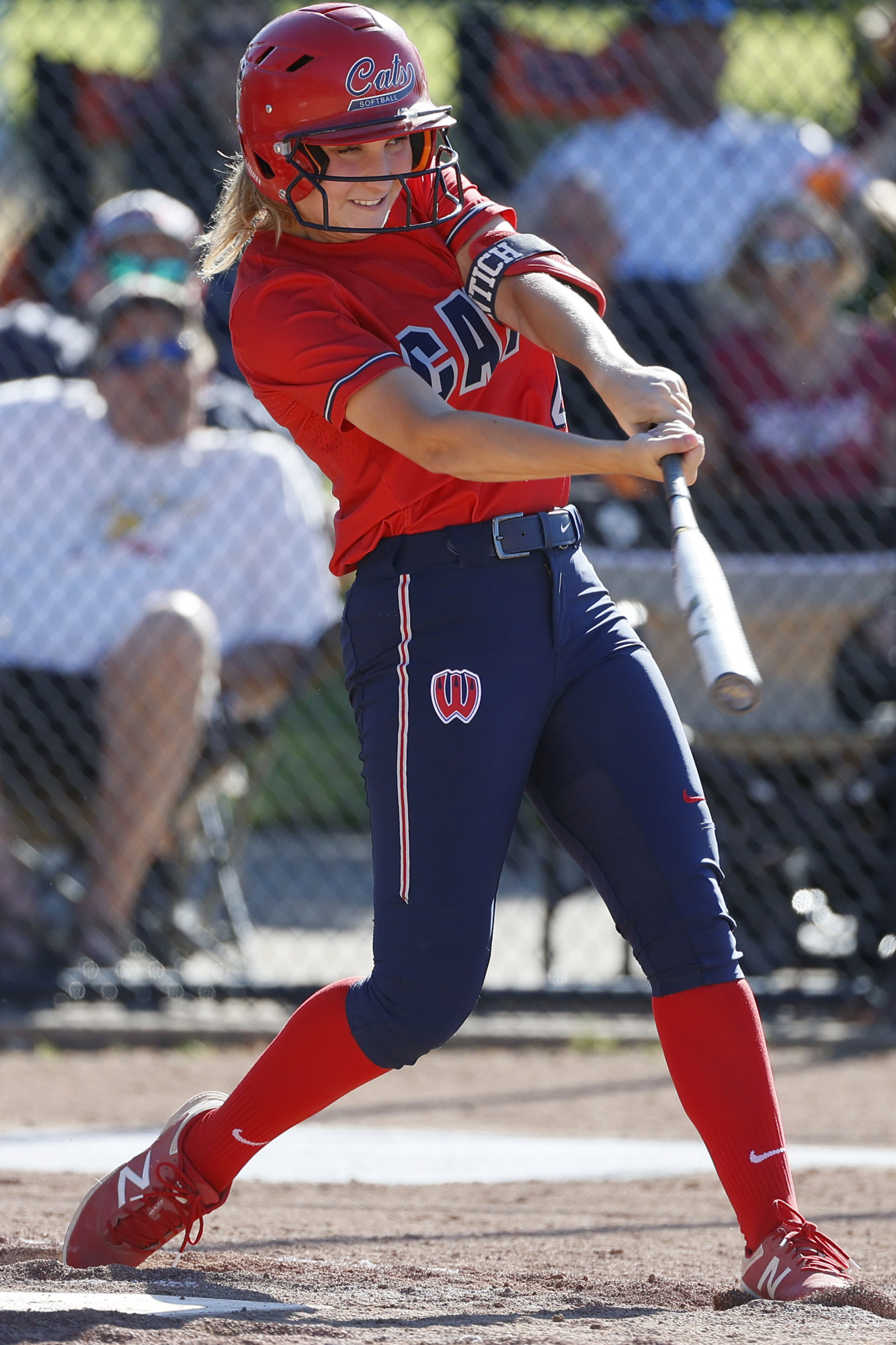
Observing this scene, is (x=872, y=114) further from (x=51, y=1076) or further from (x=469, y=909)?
(x=469, y=909)

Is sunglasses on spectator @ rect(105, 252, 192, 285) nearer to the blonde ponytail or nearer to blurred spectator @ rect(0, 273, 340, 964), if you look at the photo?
blurred spectator @ rect(0, 273, 340, 964)

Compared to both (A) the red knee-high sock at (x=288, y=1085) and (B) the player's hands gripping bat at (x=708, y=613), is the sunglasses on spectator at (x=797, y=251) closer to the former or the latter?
(B) the player's hands gripping bat at (x=708, y=613)

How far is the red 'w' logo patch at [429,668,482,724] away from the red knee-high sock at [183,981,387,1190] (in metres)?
0.44

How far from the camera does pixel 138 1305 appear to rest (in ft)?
7.11

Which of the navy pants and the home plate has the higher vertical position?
the navy pants

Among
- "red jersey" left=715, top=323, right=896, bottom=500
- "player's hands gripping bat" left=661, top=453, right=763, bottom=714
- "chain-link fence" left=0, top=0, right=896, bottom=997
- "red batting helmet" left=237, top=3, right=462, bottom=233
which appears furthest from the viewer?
"red jersey" left=715, top=323, right=896, bottom=500

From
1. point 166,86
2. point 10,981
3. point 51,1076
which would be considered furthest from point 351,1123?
point 166,86

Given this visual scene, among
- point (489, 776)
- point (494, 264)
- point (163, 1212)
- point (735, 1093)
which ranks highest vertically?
point (494, 264)

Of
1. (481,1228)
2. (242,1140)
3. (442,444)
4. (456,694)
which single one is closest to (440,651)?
(456,694)

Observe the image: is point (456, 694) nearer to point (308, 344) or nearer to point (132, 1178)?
point (308, 344)

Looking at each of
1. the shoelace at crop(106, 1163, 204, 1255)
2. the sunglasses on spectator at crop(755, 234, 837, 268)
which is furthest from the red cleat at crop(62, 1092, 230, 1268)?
the sunglasses on spectator at crop(755, 234, 837, 268)

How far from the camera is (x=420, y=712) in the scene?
2324 millimetres

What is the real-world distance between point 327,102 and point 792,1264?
1.67 meters

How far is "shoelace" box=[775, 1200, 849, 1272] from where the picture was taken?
88.2 inches
